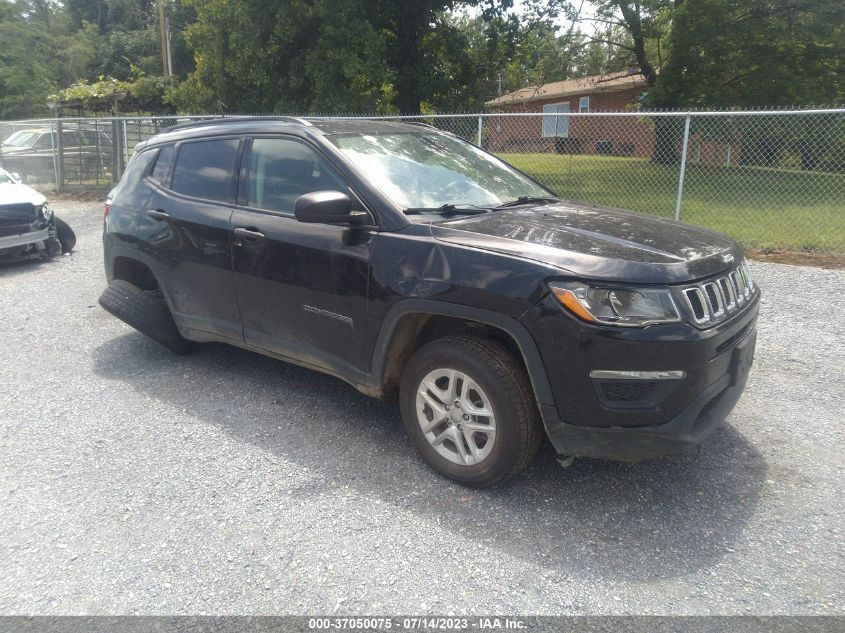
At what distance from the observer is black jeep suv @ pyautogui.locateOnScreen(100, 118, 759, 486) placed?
302 centimetres

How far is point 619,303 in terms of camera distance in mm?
3004

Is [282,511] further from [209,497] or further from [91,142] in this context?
[91,142]

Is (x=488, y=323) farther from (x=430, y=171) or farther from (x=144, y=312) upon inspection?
(x=144, y=312)

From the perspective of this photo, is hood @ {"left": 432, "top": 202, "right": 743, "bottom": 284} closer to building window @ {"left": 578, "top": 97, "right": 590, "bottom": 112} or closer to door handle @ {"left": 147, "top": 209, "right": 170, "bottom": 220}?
door handle @ {"left": 147, "top": 209, "right": 170, "bottom": 220}

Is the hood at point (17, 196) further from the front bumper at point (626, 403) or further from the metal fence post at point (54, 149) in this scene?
the metal fence post at point (54, 149)

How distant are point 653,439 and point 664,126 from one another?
11.9 metres

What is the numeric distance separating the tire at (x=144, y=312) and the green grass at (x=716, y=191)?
23.0ft

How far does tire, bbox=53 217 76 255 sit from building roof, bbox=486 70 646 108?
1814cm

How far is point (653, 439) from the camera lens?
10.00 feet

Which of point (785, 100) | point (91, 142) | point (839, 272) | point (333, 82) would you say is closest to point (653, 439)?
point (839, 272)

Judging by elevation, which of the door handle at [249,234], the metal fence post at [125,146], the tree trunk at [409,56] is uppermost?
the tree trunk at [409,56]

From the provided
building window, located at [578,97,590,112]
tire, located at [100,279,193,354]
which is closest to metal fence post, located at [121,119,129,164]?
tire, located at [100,279,193,354]

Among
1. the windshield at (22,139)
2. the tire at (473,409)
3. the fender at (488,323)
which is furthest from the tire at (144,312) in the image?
the windshield at (22,139)

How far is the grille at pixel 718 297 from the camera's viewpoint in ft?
10.1
